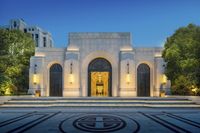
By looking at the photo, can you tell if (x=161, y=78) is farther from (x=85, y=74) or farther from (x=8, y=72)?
(x=8, y=72)

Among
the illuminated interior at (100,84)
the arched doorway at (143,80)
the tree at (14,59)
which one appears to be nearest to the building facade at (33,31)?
the illuminated interior at (100,84)

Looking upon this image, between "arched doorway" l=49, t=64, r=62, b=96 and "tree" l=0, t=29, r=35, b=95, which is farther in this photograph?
"arched doorway" l=49, t=64, r=62, b=96

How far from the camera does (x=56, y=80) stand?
Answer: 32.7m

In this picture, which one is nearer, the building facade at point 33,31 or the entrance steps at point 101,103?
the entrance steps at point 101,103

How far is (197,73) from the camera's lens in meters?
23.2

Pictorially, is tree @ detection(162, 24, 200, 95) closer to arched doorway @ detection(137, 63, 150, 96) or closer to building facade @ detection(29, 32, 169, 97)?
building facade @ detection(29, 32, 169, 97)

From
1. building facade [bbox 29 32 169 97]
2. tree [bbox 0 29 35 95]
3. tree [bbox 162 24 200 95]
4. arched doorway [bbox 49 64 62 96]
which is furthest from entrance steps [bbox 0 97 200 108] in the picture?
arched doorway [bbox 49 64 62 96]

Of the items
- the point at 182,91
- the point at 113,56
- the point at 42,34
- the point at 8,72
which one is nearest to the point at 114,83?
the point at 113,56

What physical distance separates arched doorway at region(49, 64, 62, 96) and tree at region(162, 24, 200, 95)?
13.2 metres

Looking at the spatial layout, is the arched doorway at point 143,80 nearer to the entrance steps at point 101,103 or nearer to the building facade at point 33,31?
the entrance steps at point 101,103

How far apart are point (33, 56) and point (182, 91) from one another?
18052 millimetres

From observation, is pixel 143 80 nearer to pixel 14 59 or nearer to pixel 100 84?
pixel 100 84

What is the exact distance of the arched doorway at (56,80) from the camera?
32.7 metres

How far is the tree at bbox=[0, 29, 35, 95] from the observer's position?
1083 inches
